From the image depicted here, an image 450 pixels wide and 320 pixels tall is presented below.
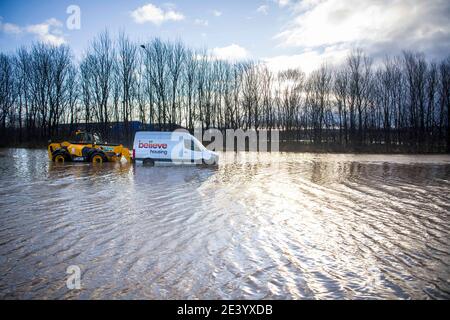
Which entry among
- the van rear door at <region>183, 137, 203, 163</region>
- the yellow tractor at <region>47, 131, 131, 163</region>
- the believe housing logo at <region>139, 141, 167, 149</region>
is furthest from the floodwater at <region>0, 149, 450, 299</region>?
the yellow tractor at <region>47, 131, 131, 163</region>

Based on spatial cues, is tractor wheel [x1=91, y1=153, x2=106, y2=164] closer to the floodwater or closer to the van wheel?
the van wheel

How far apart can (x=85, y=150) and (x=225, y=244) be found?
17.0 metres

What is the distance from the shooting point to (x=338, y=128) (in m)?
52.6

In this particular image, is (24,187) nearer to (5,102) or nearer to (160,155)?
(160,155)

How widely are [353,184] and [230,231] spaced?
7.70 meters

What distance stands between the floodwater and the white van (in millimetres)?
8714

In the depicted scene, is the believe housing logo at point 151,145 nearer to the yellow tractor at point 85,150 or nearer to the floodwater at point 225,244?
the yellow tractor at point 85,150

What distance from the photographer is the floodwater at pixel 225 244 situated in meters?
3.52

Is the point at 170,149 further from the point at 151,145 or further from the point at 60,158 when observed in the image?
the point at 60,158

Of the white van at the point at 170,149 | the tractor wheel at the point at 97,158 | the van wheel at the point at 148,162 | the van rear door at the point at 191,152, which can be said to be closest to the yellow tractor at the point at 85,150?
the tractor wheel at the point at 97,158

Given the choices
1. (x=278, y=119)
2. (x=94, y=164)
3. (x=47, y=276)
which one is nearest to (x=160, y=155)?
(x=94, y=164)

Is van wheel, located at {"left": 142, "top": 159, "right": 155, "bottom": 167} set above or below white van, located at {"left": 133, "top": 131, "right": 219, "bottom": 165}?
below

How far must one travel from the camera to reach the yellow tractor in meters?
19.2

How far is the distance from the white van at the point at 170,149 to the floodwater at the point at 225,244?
8.71 m
